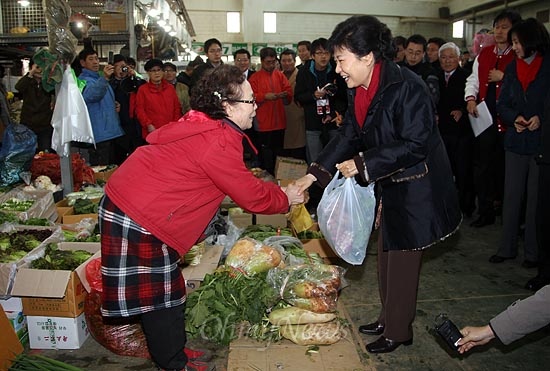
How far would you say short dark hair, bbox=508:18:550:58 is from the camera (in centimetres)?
382

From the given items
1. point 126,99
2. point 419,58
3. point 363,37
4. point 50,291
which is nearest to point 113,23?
point 126,99

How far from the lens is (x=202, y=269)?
11.8 ft

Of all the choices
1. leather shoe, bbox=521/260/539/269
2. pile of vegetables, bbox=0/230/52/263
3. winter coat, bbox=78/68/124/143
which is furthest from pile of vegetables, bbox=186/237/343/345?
winter coat, bbox=78/68/124/143

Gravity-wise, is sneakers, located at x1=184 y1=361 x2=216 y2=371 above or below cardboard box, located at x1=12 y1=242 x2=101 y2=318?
below

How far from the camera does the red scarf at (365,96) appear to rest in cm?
248

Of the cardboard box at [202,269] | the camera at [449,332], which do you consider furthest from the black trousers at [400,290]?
the cardboard box at [202,269]

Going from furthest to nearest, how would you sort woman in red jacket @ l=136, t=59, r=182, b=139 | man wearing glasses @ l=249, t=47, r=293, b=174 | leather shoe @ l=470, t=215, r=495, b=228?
man wearing glasses @ l=249, t=47, r=293, b=174, woman in red jacket @ l=136, t=59, r=182, b=139, leather shoe @ l=470, t=215, r=495, b=228

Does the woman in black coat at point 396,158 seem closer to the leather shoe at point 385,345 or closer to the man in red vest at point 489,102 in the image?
the leather shoe at point 385,345

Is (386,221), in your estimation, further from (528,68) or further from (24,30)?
(24,30)

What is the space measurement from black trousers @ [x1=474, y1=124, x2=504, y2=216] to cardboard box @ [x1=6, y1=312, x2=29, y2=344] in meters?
4.54

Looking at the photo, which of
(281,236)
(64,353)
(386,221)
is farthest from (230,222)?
(386,221)

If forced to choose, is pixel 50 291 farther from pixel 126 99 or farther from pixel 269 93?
pixel 126 99

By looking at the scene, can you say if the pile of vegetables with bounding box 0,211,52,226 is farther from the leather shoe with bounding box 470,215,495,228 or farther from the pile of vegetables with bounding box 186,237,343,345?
the leather shoe with bounding box 470,215,495,228

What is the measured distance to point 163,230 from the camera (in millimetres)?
2123
